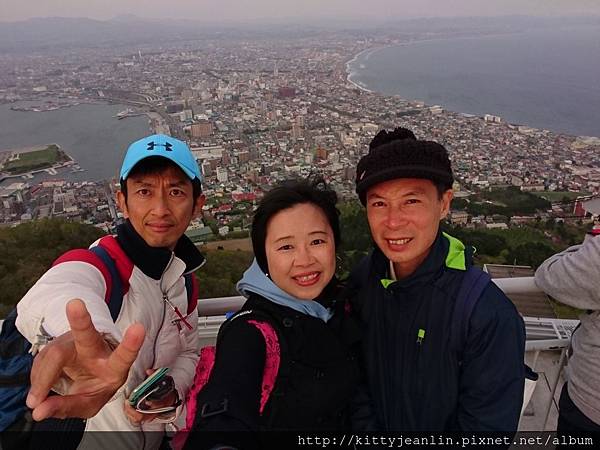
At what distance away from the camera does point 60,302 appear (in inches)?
38.3

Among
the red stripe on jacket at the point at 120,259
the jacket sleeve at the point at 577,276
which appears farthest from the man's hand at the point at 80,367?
the jacket sleeve at the point at 577,276

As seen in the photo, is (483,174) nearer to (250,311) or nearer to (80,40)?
(250,311)

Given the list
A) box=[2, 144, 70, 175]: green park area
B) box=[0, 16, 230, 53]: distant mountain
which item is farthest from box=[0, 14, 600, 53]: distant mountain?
box=[2, 144, 70, 175]: green park area

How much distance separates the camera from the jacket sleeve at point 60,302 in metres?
0.93

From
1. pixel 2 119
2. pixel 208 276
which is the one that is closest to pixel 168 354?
pixel 208 276

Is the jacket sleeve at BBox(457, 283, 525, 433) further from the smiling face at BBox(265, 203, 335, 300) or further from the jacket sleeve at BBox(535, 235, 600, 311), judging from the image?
the smiling face at BBox(265, 203, 335, 300)

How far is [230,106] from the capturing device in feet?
101

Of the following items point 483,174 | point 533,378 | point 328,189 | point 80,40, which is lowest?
point 483,174

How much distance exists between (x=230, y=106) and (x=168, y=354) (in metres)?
31.2

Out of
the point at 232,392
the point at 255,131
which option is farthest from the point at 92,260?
the point at 255,131

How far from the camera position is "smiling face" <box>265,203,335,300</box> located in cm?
114

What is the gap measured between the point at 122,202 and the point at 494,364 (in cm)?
122

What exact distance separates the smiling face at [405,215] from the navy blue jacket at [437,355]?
0.18 feet

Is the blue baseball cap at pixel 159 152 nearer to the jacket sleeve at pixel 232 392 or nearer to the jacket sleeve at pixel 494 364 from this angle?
the jacket sleeve at pixel 232 392
